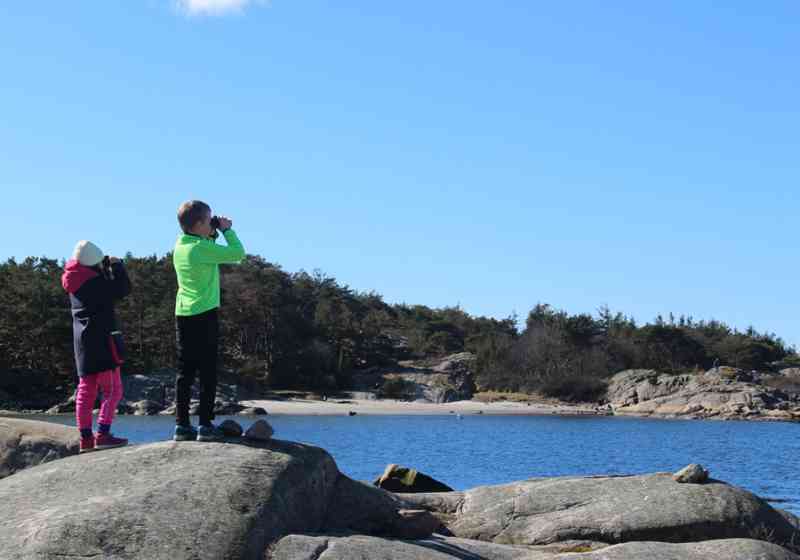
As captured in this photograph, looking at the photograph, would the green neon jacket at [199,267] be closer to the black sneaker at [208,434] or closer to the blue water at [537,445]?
the black sneaker at [208,434]

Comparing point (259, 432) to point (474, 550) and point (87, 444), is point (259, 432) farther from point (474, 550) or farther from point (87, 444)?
point (474, 550)

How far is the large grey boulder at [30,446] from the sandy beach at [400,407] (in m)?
55.3

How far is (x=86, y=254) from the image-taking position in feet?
35.3

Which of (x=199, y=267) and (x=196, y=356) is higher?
(x=199, y=267)

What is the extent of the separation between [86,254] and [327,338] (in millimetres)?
74152

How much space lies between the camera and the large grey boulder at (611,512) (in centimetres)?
1102

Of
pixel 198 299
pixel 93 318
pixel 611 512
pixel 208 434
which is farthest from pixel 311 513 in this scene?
pixel 611 512

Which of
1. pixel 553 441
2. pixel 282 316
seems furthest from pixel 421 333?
pixel 553 441

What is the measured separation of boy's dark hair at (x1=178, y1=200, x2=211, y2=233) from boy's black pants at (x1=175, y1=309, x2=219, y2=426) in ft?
3.11

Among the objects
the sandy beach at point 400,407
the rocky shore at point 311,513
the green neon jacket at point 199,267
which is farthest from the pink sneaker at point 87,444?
the sandy beach at point 400,407

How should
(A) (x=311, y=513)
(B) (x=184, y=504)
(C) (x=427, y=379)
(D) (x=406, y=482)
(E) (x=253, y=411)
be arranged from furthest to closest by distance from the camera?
1. (C) (x=427, y=379)
2. (E) (x=253, y=411)
3. (D) (x=406, y=482)
4. (A) (x=311, y=513)
5. (B) (x=184, y=504)

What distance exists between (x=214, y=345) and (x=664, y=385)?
78.1 meters

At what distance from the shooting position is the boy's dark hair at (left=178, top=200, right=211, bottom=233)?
34.2 feet

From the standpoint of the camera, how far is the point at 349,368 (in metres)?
84.4
